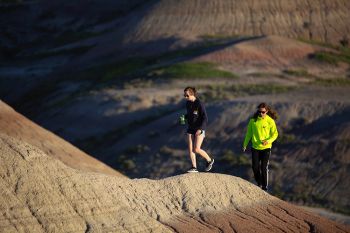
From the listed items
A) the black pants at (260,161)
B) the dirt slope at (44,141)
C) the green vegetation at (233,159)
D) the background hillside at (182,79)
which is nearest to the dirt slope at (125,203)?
the black pants at (260,161)

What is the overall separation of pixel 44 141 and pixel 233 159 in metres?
11.6

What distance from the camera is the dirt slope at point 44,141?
1222 inches

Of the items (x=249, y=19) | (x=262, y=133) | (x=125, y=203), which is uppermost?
(x=262, y=133)

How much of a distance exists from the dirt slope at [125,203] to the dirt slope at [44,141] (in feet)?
49.0

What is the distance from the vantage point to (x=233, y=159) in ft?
135

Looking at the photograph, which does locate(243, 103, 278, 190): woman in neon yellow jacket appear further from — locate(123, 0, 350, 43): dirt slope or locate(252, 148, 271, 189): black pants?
locate(123, 0, 350, 43): dirt slope

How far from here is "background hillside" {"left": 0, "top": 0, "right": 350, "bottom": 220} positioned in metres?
41.1

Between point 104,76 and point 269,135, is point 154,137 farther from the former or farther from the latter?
point 269,135

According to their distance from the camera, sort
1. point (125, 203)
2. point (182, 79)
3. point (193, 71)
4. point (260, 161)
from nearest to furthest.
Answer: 1. point (125, 203)
2. point (260, 161)
3. point (182, 79)
4. point (193, 71)

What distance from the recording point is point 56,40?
99.7 meters

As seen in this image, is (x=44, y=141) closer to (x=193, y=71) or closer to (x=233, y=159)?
(x=233, y=159)

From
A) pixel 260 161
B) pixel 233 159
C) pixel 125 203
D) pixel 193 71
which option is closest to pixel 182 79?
pixel 193 71

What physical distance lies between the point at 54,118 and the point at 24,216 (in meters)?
45.8

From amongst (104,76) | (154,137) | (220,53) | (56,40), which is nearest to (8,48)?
(56,40)
